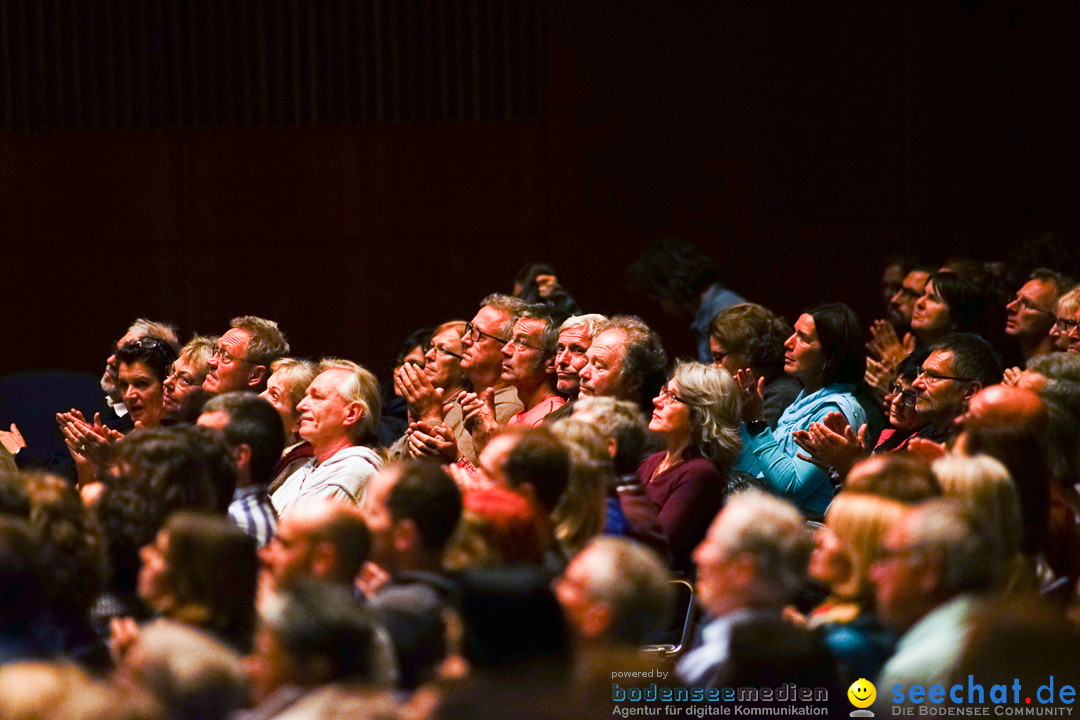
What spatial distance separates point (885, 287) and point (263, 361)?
3466mm

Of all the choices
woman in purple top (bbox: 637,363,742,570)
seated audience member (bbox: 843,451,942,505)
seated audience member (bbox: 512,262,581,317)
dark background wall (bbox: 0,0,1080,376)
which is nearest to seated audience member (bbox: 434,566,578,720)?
seated audience member (bbox: 843,451,942,505)

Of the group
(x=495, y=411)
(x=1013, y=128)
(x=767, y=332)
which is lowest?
(x=495, y=411)

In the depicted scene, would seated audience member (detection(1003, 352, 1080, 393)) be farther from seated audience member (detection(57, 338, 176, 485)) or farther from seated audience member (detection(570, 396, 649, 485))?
seated audience member (detection(57, 338, 176, 485))

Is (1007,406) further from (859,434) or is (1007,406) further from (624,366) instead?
(624,366)

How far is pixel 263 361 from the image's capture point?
517cm

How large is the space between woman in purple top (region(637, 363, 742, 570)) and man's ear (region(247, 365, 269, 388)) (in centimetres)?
182

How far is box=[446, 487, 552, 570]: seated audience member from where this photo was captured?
2693mm

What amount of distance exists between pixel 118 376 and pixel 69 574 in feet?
9.19

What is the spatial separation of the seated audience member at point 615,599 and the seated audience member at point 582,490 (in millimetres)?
513

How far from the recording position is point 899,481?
2629 millimetres

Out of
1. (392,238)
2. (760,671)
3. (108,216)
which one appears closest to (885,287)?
(392,238)

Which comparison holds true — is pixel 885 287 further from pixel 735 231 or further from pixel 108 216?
pixel 108 216

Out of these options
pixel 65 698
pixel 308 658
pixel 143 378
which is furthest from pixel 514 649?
pixel 143 378

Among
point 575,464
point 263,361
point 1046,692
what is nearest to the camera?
point 1046,692
